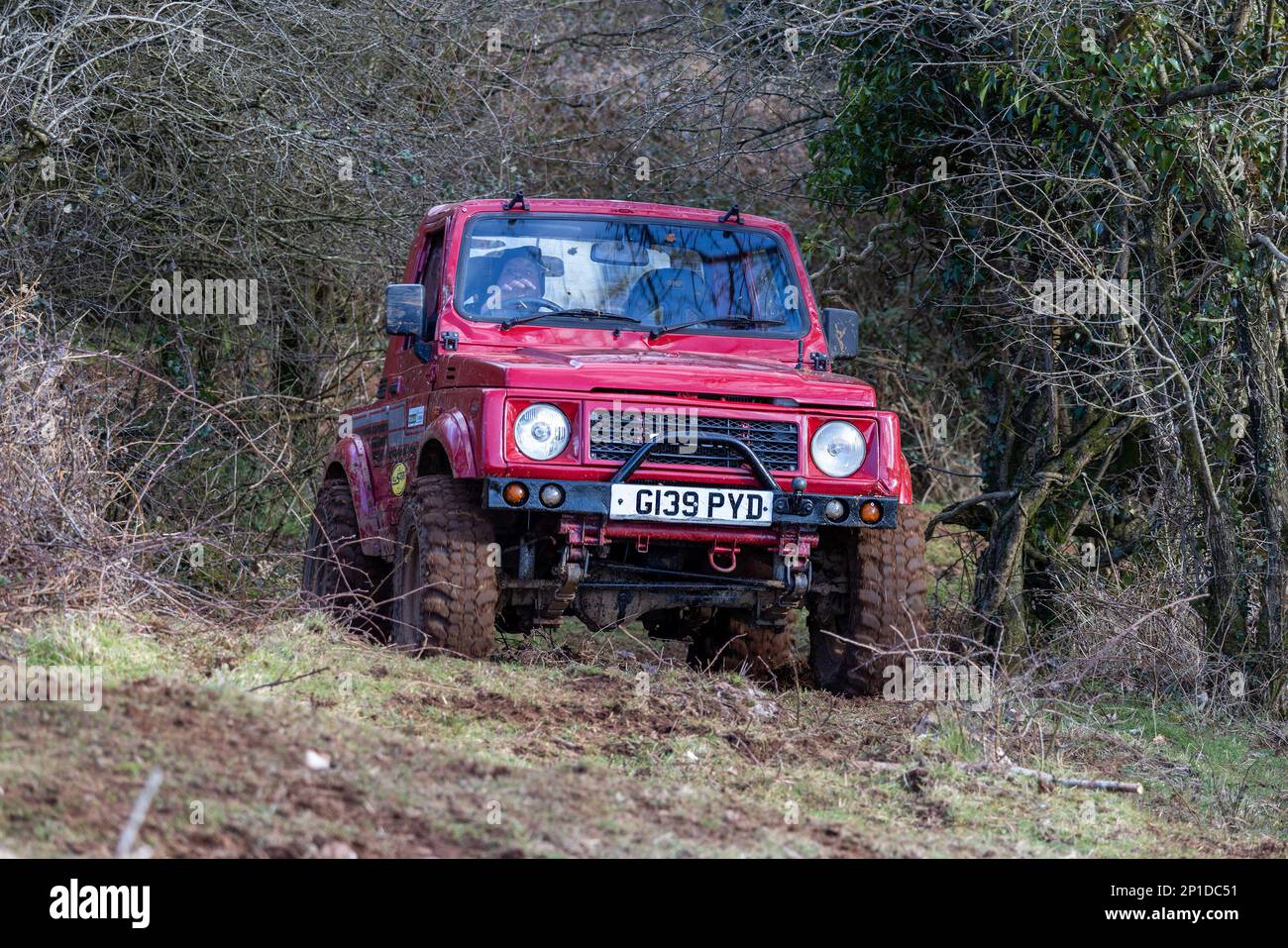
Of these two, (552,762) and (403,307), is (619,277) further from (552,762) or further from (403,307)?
(552,762)

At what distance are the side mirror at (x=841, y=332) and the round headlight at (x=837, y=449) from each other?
0.93 metres

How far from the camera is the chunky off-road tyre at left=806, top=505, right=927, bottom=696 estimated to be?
7383 millimetres

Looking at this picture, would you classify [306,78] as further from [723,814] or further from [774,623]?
[723,814]

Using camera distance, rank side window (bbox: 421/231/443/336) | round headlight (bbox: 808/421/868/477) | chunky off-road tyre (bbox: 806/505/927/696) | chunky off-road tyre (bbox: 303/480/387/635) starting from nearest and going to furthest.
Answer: round headlight (bbox: 808/421/868/477) → chunky off-road tyre (bbox: 806/505/927/696) → side window (bbox: 421/231/443/336) → chunky off-road tyre (bbox: 303/480/387/635)

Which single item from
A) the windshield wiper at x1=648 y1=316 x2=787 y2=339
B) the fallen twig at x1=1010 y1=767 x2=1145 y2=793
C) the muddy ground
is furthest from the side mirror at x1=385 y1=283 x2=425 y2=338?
the fallen twig at x1=1010 y1=767 x2=1145 y2=793

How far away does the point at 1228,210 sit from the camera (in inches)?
344

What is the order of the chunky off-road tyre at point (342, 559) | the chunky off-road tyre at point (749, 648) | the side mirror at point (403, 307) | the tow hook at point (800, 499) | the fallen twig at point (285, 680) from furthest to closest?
the chunky off-road tyre at point (342, 559), the chunky off-road tyre at point (749, 648), the side mirror at point (403, 307), the tow hook at point (800, 499), the fallen twig at point (285, 680)

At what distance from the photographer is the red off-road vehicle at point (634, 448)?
693cm

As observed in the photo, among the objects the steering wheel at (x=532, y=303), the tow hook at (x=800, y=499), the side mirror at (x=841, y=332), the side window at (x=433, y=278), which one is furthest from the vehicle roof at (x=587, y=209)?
the tow hook at (x=800, y=499)

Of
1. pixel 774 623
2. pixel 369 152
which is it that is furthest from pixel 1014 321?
pixel 369 152

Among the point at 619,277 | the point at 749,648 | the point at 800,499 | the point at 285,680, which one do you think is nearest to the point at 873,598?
the point at 800,499

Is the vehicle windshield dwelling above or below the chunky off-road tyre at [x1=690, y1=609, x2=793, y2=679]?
above

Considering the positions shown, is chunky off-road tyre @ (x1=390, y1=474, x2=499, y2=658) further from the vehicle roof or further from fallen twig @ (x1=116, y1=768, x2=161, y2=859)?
fallen twig @ (x1=116, y1=768, x2=161, y2=859)

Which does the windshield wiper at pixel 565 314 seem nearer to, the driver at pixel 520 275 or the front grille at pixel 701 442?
the driver at pixel 520 275
